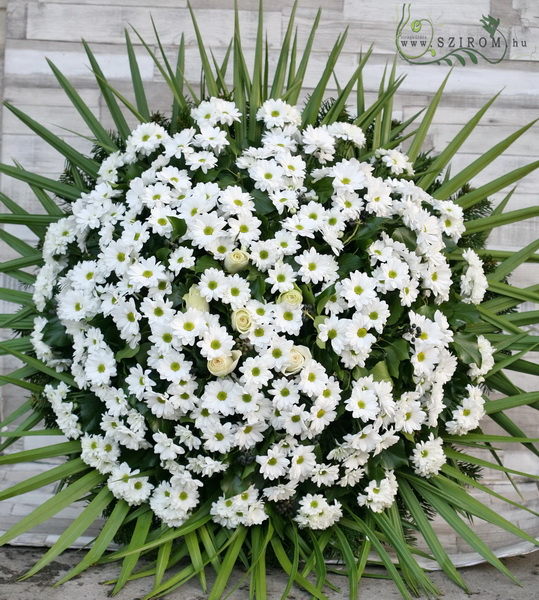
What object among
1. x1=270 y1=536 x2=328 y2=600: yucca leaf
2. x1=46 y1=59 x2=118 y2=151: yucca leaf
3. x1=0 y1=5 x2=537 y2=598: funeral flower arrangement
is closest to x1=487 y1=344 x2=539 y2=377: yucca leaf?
x1=0 y1=5 x2=537 y2=598: funeral flower arrangement

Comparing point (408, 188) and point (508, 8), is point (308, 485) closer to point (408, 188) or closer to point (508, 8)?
point (408, 188)

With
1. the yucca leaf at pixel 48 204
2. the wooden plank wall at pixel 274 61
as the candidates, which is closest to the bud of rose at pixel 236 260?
the yucca leaf at pixel 48 204

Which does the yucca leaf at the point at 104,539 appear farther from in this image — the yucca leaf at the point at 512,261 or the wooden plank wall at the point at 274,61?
the yucca leaf at the point at 512,261

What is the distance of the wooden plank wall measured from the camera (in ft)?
6.91

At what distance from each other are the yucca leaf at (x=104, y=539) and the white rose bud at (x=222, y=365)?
0.37m

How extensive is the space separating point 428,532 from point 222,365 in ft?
1.83

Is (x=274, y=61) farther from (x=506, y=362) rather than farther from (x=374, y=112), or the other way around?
(x=506, y=362)

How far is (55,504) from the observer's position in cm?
133

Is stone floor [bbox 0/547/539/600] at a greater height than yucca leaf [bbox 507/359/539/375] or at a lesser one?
lesser

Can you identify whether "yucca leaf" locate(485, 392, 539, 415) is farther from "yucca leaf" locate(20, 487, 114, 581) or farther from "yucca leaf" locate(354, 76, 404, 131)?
"yucca leaf" locate(20, 487, 114, 581)

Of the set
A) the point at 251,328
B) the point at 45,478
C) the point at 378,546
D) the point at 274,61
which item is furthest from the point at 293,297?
the point at 274,61

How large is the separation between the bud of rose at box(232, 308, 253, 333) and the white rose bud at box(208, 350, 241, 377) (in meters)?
0.04

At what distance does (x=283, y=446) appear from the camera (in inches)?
50.9

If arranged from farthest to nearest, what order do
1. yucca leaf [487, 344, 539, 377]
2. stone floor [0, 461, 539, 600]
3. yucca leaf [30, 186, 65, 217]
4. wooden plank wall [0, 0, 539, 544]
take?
wooden plank wall [0, 0, 539, 544] < yucca leaf [30, 186, 65, 217] < yucca leaf [487, 344, 539, 377] < stone floor [0, 461, 539, 600]
